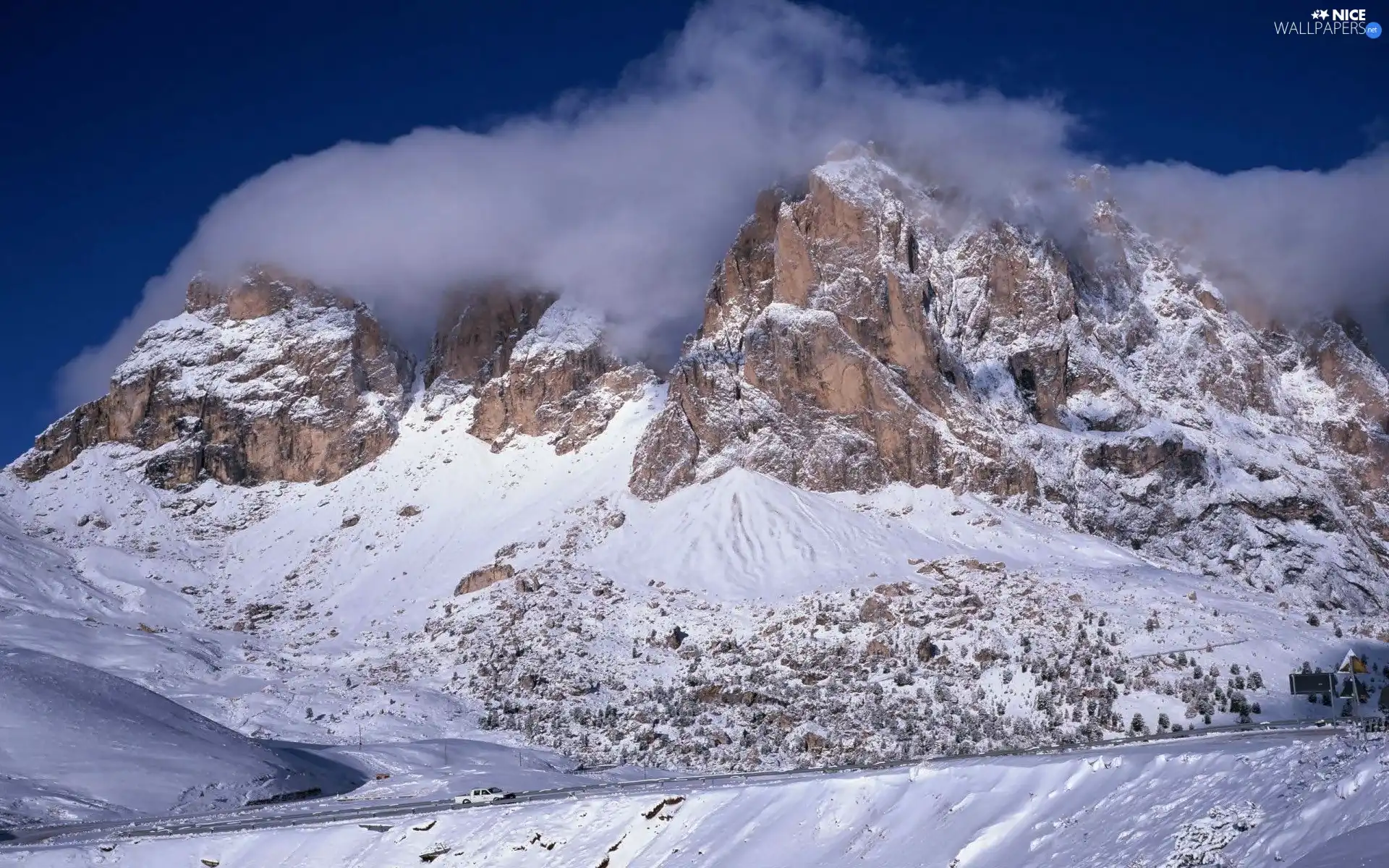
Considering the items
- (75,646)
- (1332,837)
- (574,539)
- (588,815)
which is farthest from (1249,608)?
(75,646)

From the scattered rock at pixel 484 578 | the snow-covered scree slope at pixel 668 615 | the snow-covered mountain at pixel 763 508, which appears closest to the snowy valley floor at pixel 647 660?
the scattered rock at pixel 484 578

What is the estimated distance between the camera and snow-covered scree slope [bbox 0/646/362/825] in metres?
48.0

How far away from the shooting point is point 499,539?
386 feet

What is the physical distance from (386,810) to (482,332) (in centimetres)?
12567

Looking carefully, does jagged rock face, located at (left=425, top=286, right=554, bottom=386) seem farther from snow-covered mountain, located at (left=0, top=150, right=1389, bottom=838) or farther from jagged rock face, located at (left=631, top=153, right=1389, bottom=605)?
jagged rock face, located at (left=631, top=153, right=1389, bottom=605)

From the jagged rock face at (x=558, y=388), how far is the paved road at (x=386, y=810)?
98.0 m

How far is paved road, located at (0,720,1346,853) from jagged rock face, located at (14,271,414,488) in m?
108

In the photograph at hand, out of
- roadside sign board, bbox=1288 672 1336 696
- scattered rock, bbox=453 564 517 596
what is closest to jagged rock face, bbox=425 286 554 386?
scattered rock, bbox=453 564 517 596

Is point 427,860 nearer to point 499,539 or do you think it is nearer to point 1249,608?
point 1249,608

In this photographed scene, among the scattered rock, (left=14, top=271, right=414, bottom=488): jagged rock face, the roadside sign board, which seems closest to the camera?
the roadside sign board

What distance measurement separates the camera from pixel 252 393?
506 ft

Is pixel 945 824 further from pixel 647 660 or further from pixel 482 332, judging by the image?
pixel 482 332

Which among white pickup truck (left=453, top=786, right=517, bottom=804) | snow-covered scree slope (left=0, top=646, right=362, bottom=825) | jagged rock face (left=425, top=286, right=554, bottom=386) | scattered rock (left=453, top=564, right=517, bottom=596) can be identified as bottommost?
white pickup truck (left=453, top=786, right=517, bottom=804)

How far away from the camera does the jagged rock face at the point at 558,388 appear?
141 metres
